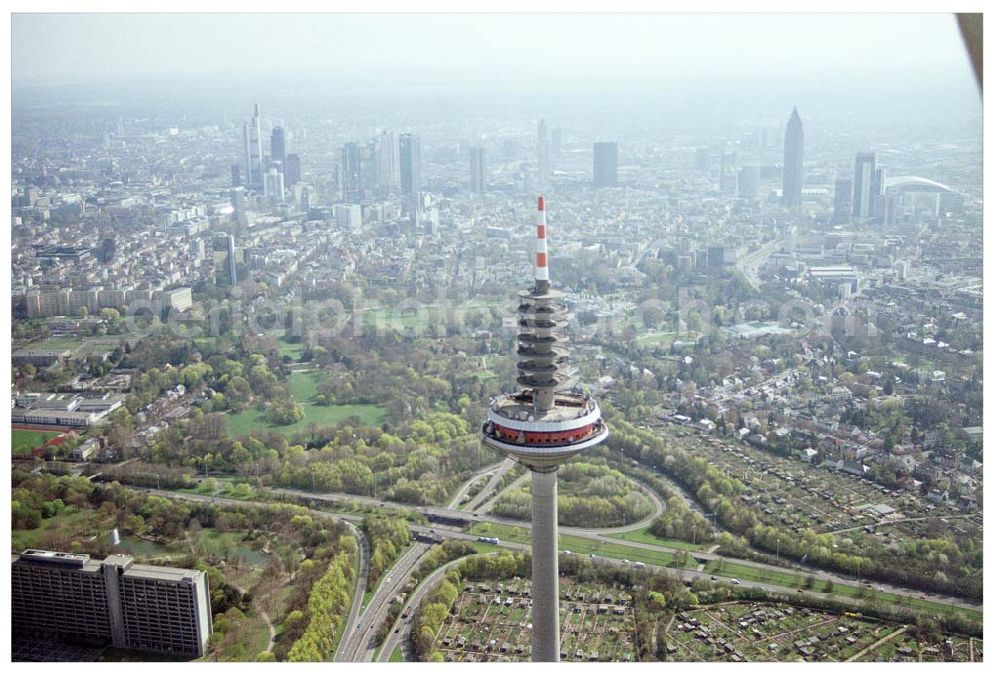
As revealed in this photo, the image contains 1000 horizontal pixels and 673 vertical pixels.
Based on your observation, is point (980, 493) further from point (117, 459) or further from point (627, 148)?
point (627, 148)

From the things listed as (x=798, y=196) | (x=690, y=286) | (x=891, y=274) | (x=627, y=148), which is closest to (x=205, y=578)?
(x=690, y=286)

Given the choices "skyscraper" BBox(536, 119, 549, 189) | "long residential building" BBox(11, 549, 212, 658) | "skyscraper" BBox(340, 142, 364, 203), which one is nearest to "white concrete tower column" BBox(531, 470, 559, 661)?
"long residential building" BBox(11, 549, 212, 658)

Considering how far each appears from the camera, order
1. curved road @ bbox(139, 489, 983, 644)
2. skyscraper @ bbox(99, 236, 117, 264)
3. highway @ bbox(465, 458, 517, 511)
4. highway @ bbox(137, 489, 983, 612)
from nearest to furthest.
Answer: curved road @ bbox(139, 489, 983, 644), highway @ bbox(137, 489, 983, 612), highway @ bbox(465, 458, 517, 511), skyscraper @ bbox(99, 236, 117, 264)

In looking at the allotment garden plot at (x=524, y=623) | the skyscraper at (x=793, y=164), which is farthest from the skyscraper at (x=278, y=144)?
the allotment garden plot at (x=524, y=623)

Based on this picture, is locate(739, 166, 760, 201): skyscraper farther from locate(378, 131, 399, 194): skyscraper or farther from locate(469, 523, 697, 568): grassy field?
locate(469, 523, 697, 568): grassy field

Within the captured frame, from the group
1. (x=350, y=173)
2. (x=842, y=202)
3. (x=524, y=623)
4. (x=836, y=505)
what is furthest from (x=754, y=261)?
(x=524, y=623)

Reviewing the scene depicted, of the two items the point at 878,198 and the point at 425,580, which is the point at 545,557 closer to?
the point at 425,580

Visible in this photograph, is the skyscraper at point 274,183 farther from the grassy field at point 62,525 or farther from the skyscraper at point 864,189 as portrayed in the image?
the grassy field at point 62,525
